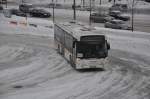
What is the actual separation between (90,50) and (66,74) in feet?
8.46

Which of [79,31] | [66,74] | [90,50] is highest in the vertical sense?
[79,31]

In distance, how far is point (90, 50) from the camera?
3186 centimetres

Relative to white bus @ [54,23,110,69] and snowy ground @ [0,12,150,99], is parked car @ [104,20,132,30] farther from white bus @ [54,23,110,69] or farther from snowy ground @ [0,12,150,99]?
white bus @ [54,23,110,69]

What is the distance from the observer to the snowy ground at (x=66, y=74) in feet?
84.0

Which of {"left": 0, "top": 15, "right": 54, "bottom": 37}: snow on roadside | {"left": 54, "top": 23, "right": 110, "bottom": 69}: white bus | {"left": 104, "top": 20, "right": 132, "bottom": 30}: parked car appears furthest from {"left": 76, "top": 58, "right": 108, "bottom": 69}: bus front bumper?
{"left": 104, "top": 20, "right": 132, "bottom": 30}: parked car

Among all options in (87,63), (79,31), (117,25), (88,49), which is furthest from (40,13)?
(87,63)

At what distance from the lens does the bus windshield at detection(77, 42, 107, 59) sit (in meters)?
31.8

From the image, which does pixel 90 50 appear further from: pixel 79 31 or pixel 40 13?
pixel 40 13

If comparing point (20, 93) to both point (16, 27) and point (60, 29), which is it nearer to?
point (60, 29)

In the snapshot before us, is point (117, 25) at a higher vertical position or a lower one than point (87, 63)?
higher

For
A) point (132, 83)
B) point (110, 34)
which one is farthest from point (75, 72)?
point (110, 34)

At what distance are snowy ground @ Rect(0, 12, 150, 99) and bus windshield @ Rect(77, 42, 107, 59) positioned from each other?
1.31 metres

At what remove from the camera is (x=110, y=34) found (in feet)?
184

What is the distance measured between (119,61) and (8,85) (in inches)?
515
